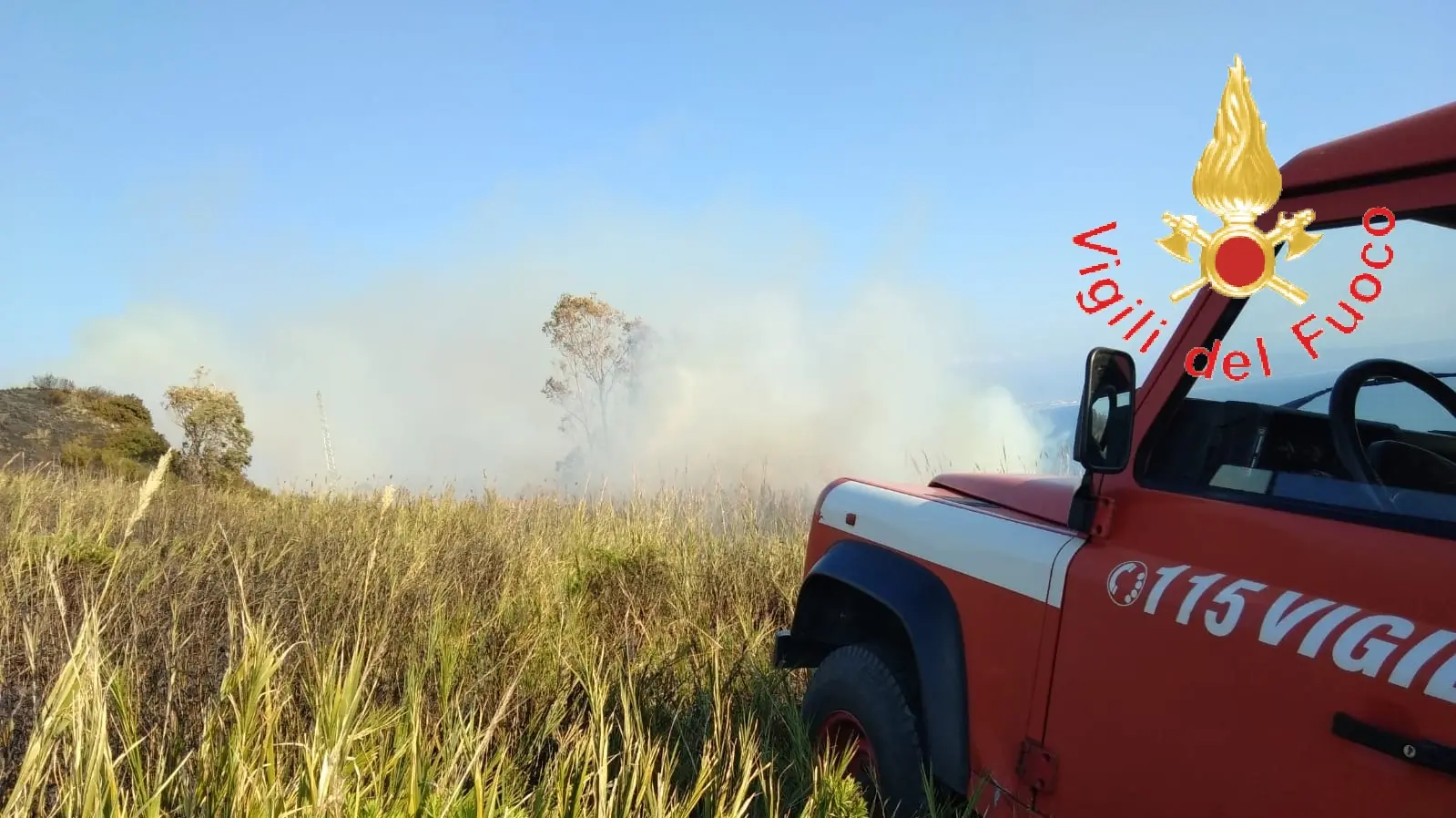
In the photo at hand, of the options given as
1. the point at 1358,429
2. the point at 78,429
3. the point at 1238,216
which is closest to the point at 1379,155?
the point at 1238,216

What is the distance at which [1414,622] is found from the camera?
1.42 m

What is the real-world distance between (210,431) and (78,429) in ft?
8.36

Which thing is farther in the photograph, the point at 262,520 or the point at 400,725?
the point at 262,520

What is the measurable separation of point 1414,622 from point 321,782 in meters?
1.99

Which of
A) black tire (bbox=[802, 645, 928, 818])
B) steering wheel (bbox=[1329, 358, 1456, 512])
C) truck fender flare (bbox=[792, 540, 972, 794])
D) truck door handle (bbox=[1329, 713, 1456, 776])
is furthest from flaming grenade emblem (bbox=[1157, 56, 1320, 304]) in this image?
black tire (bbox=[802, 645, 928, 818])

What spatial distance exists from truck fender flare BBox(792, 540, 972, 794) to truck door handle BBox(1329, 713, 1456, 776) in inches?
39.1

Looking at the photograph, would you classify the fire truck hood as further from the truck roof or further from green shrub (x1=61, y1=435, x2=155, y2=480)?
green shrub (x1=61, y1=435, x2=155, y2=480)

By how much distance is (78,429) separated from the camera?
16.4 meters

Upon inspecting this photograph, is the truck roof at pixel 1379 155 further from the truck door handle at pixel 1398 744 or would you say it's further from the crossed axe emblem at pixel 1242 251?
the truck door handle at pixel 1398 744

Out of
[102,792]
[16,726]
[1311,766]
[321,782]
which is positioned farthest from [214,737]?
[1311,766]

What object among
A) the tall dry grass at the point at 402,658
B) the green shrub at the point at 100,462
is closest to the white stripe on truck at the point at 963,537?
the tall dry grass at the point at 402,658

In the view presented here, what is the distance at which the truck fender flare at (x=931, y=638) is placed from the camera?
232 cm

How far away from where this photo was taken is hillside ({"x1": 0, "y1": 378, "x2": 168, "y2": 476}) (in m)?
14.2

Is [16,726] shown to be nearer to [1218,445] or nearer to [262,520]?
[1218,445]
